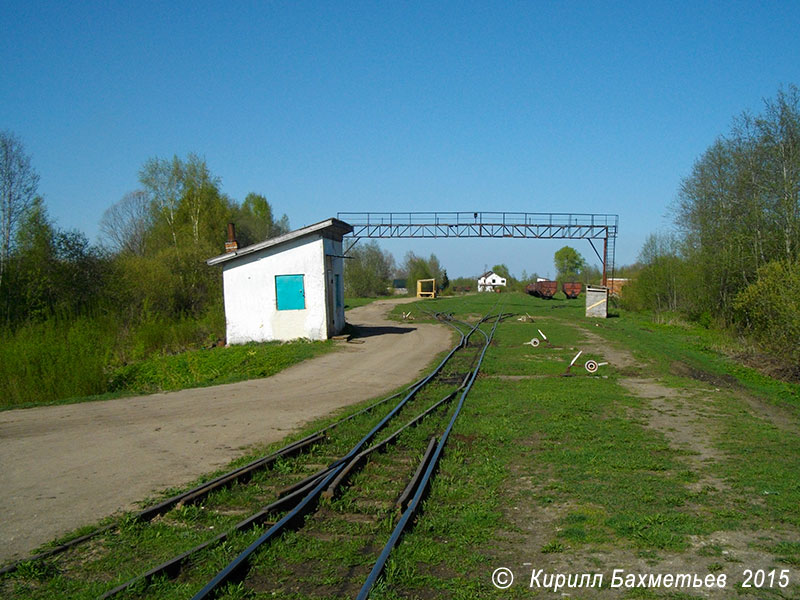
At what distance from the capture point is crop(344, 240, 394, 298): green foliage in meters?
70.9

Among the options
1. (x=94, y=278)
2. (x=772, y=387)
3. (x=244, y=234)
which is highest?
(x=244, y=234)

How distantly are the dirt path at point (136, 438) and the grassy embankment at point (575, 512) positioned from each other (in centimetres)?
120

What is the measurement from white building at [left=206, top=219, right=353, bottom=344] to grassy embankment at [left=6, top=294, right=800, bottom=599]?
39.0ft

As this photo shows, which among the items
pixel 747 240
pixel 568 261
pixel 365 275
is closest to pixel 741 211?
pixel 747 240

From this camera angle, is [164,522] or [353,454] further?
[353,454]

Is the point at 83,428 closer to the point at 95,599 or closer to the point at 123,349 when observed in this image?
the point at 95,599

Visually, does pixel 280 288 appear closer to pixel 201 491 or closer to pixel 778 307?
pixel 778 307

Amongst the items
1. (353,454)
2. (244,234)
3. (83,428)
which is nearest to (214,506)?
(353,454)

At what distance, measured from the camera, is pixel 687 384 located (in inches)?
569

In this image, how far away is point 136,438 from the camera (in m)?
9.88

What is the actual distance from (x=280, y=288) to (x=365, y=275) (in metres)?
48.7

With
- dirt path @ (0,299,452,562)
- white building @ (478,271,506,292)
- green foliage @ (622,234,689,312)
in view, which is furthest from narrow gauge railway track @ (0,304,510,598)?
white building @ (478,271,506,292)

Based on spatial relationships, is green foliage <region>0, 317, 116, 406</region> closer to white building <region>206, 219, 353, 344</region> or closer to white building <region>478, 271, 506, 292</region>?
white building <region>206, 219, 353, 344</region>

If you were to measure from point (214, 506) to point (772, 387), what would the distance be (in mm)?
13650
